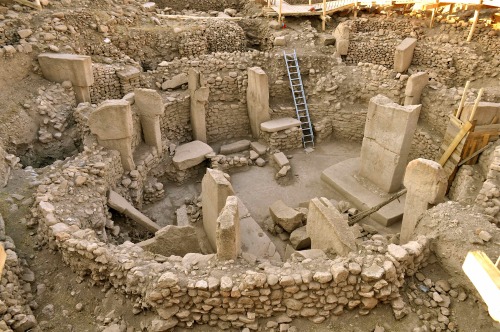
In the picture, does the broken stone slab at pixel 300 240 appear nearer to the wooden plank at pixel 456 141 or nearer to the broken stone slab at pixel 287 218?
the broken stone slab at pixel 287 218

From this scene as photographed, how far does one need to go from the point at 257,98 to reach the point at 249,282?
258 inches

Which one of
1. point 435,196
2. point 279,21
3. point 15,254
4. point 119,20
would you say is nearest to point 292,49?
point 279,21

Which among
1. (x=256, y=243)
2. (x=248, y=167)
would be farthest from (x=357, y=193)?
(x=248, y=167)

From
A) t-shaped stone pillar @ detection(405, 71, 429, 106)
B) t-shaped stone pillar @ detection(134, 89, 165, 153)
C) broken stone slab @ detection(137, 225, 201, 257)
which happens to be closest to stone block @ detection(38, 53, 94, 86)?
t-shaped stone pillar @ detection(134, 89, 165, 153)

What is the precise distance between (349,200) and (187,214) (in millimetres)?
3609

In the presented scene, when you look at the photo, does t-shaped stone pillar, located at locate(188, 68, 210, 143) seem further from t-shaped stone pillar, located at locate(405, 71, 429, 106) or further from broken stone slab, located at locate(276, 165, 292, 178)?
t-shaped stone pillar, located at locate(405, 71, 429, 106)

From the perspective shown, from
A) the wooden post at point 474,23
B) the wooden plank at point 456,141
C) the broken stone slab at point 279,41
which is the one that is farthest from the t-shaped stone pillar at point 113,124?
Answer: the wooden post at point 474,23

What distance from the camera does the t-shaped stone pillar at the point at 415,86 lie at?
9.42 meters

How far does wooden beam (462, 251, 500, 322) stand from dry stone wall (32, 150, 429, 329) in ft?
6.15

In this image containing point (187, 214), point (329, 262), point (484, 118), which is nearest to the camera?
point (329, 262)

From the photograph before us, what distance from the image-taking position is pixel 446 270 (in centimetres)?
502

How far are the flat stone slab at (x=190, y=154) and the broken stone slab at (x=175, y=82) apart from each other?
166cm

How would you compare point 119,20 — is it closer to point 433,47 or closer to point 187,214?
point 187,214

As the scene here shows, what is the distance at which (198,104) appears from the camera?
9.88 metres
